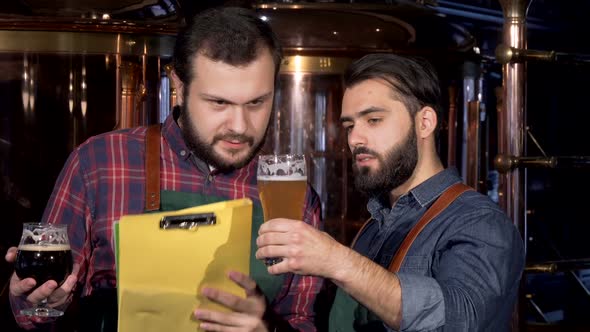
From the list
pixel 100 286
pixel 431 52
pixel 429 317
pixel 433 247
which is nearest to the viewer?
pixel 429 317

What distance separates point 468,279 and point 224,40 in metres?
0.86

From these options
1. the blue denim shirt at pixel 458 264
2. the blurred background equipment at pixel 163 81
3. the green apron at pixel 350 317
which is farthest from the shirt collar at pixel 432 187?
the blurred background equipment at pixel 163 81

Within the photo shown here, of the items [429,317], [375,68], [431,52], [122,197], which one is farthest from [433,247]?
[431,52]

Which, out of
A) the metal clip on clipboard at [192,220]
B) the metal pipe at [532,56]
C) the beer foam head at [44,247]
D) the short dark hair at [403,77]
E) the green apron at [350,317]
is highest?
the metal pipe at [532,56]

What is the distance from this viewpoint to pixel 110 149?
93.5 inches

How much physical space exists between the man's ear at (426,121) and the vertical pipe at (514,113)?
56 cm

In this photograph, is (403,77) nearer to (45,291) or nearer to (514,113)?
(514,113)

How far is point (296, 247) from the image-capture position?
173 cm

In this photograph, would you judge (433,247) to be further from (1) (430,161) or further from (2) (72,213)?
(2) (72,213)

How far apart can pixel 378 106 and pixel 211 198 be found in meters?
0.50

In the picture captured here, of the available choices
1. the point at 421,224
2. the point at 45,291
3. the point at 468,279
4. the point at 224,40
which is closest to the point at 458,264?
the point at 468,279

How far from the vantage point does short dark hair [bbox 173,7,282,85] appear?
2293 millimetres

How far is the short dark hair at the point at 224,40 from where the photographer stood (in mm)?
2293

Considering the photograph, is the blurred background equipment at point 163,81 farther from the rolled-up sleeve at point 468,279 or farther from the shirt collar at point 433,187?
the rolled-up sleeve at point 468,279
